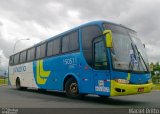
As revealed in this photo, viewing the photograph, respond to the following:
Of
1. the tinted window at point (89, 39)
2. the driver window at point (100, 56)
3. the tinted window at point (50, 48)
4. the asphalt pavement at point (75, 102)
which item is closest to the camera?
the asphalt pavement at point (75, 102)

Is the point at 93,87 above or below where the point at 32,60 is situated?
below

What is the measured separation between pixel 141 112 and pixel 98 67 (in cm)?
415

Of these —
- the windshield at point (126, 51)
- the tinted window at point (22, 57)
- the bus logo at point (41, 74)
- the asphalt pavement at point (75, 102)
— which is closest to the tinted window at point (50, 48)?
the bus logo at point (41, 74)

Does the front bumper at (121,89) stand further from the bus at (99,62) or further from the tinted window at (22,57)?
the tinted window at (22,57)

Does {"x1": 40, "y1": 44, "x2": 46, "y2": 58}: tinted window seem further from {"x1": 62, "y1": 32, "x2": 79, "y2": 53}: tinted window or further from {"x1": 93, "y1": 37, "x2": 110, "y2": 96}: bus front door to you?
{"x1": 93, "y1": 37, "x2": 110, "y2": 96}: bus front door

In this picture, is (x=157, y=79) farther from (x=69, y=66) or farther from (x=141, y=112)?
(x=141, y=112)

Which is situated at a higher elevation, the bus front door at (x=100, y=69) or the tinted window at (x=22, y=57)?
the tinted window at (x=22, y=57)

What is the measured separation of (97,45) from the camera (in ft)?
44.4

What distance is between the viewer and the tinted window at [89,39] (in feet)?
45.2

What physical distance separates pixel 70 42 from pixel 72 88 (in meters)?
2.35

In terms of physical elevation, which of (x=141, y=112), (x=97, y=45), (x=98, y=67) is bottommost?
(x=141, y=112)

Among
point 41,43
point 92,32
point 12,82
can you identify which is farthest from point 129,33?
point 12,82

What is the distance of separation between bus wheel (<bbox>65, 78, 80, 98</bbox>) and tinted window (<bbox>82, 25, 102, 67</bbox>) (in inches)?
69.8

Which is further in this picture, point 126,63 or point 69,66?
point 69,66
